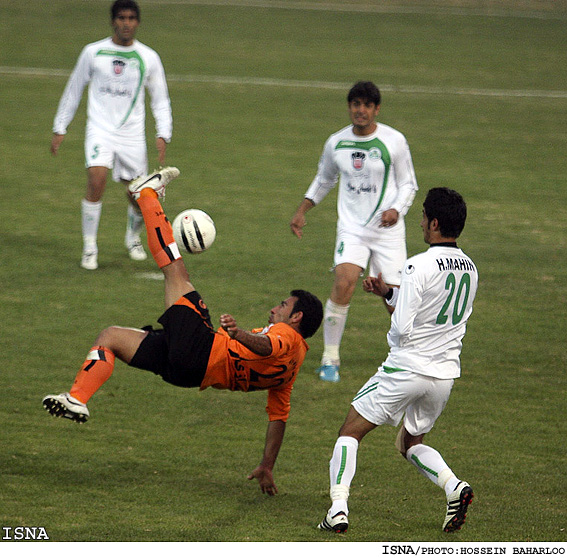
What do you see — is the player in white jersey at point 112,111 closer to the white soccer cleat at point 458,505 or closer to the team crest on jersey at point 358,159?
the team crest on jersey at point 358,159

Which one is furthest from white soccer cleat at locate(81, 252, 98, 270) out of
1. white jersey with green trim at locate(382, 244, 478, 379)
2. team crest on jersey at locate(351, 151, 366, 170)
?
white jersey with green trim at locate(382, 244, 478, 379)

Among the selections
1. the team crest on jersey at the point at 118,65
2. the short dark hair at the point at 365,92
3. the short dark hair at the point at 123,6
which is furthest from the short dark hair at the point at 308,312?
the team crest on jersey at the point at 118,65

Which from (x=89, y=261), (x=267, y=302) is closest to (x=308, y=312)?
(x=267, y=302)

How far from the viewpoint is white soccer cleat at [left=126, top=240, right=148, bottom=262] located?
42.7 feet

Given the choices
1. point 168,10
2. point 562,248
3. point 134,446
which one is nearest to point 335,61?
point 168,10

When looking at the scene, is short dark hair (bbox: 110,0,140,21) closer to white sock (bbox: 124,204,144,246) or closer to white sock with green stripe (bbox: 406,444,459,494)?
white sock (bbox: 124,204,144,246)

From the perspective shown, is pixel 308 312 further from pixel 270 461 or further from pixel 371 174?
pixel 371 174

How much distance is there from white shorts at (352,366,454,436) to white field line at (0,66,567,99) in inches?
781

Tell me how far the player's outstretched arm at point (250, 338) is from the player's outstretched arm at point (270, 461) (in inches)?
24.0

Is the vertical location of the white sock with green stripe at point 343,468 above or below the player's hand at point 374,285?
below

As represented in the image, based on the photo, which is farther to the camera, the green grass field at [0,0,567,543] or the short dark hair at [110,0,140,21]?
the short dark hair at [110,0,140,21]

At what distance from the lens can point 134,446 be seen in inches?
309

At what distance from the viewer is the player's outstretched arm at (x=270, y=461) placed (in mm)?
6938

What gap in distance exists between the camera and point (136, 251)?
1305cm
